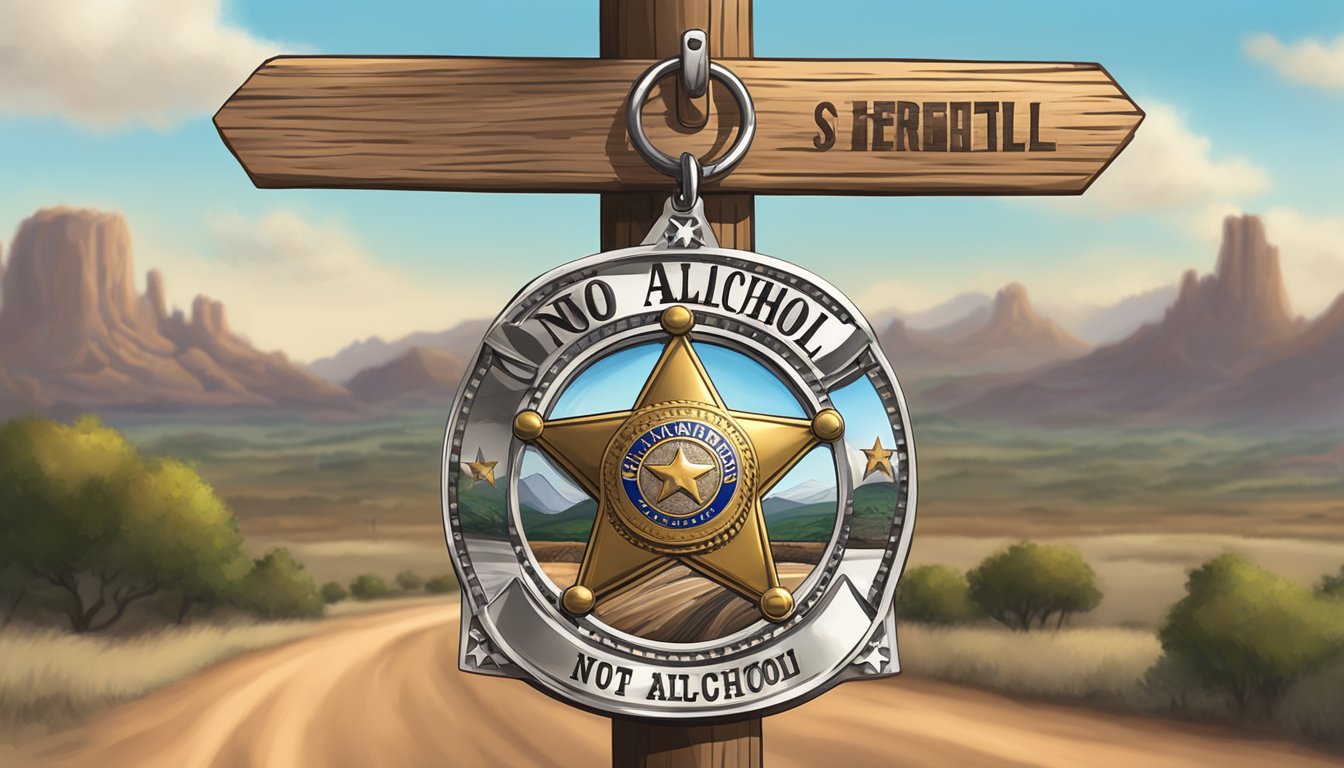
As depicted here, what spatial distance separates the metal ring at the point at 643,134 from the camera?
279 centimetres

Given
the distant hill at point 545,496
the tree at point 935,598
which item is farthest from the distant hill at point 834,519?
the tree at point 935,598

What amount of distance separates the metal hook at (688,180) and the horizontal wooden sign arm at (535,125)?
0.28ft

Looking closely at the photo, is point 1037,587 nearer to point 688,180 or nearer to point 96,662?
point 96,662

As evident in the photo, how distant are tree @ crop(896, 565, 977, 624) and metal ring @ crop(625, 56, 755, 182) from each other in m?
13.3

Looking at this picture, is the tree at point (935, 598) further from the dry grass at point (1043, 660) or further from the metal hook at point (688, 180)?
the metal hook at point (688, 180)

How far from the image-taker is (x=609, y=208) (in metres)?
2.93

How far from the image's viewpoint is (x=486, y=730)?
A: 12.7 m

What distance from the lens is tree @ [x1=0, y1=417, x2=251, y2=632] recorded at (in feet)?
50.4

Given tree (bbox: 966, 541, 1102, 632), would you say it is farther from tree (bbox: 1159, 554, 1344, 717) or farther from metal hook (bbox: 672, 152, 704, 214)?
metal hook (bbox: 672, 152, 704, 214)

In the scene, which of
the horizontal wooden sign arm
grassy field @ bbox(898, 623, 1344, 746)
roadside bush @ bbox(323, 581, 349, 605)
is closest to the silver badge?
→ the horizontal wooden sign arm

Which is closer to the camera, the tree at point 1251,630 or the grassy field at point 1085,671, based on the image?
the tree at point 1251,630

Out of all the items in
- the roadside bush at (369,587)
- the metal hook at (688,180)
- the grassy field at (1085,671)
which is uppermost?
the metal hook at (688,180)

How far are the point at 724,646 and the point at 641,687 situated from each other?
7.5 inches

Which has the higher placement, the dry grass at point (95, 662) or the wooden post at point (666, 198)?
the wooden post at point (666, 198)
